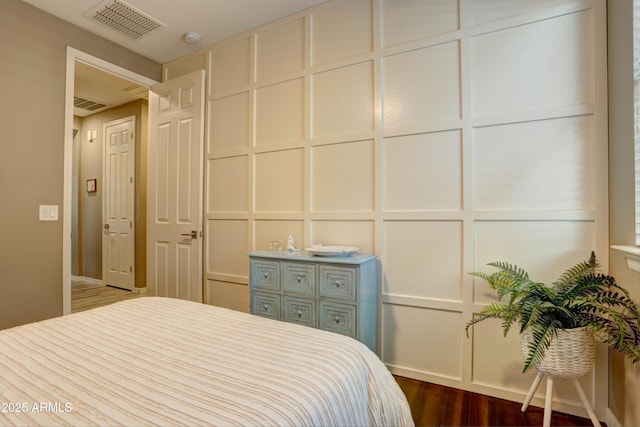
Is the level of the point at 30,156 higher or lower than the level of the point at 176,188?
higher

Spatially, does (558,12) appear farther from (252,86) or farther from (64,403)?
(64,403)

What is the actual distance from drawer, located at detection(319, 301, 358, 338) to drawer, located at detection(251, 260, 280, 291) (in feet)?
1.30

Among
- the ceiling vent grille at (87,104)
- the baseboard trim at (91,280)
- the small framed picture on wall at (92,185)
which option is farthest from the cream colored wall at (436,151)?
the small framed picture on wall at (92,185)

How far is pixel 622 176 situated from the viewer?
1.53 meters

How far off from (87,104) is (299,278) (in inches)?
183

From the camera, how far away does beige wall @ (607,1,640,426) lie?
4.74ft

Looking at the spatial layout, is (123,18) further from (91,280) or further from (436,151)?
(91,280)

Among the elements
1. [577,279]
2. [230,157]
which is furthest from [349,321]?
[230,157]

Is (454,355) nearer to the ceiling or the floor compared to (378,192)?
nearer to the floor

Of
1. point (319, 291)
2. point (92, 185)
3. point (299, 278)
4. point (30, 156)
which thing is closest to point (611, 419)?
point (319, 291)

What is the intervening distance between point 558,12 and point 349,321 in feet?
7.29

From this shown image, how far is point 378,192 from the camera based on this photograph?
226 cm

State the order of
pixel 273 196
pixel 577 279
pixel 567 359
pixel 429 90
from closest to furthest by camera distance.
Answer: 1. pixel 567 359
2. pixel 577 279
3. pixel 429 90
4. pixel 273 196

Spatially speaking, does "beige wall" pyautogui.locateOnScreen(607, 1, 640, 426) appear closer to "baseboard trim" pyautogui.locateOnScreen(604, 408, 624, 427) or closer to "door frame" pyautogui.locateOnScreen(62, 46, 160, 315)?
"baseboard trim" pyautogui.locateOnScreen(604, 408, 624, 427)
